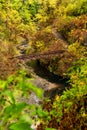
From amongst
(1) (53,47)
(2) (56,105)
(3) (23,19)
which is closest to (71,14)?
(1) (53,47)

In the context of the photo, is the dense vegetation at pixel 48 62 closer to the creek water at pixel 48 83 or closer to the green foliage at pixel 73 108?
the green foliage at pixel 73 108

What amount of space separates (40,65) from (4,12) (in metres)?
8.72

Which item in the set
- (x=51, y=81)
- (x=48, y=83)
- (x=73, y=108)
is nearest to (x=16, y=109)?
(x=73, y=108)

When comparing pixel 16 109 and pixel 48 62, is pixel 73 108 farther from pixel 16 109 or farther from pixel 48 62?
pixel 48 62

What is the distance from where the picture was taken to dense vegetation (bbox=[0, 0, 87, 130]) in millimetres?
2166

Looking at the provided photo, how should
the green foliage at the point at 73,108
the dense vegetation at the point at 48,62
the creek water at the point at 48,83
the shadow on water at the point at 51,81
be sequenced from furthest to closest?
the shadow on water at the point at 51,81
the creek water at the point at 48,83
the green foliage at the point at 73,108
the dense vegetation at the point at 48,62

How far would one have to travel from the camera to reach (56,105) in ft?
16.2

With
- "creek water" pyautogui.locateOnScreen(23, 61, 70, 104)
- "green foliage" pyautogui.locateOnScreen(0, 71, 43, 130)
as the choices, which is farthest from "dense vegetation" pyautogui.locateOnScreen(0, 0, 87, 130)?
"creek water" pyautogui.locateOnScreen(23, 61, 70, 104)

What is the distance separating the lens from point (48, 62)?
2723cm

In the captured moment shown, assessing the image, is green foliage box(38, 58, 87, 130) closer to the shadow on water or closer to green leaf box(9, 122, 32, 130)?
green leaf box(9, 122, 32, 130)

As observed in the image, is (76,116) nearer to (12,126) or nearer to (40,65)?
(12,126)

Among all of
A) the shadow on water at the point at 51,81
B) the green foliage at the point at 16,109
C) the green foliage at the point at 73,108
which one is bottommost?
the shadow on water at the point at 51,81

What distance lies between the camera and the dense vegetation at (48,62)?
7.11 feet

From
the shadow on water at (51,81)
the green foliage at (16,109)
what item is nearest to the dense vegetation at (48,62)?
the green foliage at (16,109)
